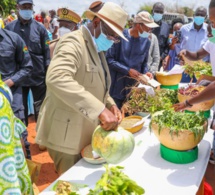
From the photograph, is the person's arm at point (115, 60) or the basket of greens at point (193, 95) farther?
the person's arm at point (115, 60)

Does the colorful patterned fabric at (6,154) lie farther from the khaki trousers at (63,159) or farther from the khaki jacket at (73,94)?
the khaki trousers at (63,159)

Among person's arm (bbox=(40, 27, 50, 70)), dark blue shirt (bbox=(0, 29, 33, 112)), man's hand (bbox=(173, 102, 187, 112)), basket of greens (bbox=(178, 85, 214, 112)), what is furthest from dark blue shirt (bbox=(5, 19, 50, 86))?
man's hand (bbox=(173, 102, 187, 112))

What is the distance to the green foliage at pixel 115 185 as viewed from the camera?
1.12m

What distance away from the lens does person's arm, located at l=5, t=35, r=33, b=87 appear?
2.71m

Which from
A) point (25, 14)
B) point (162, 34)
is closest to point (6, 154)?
point (25, 14)

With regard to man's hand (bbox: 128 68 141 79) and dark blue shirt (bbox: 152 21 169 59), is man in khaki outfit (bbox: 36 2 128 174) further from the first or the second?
dark blue shirt (bbox: 152 21 169 59)

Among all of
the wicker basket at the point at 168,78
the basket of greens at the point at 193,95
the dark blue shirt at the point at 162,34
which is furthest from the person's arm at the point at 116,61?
the dark blue shirt at the point at 162,34

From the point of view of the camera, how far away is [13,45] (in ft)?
8.87

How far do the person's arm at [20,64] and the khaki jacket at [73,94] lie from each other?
0.94 metres

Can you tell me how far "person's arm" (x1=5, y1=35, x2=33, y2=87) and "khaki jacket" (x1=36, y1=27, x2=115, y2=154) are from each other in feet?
3.07

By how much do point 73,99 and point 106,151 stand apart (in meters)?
0.33

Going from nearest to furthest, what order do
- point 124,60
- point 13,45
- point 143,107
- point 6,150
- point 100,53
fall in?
point 6,150, point 100,53, point 143,107, point 13,45, point 124,60

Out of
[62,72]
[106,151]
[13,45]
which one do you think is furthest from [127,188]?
[13,45]

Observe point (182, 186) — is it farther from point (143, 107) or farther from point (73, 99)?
point (143, 107)
